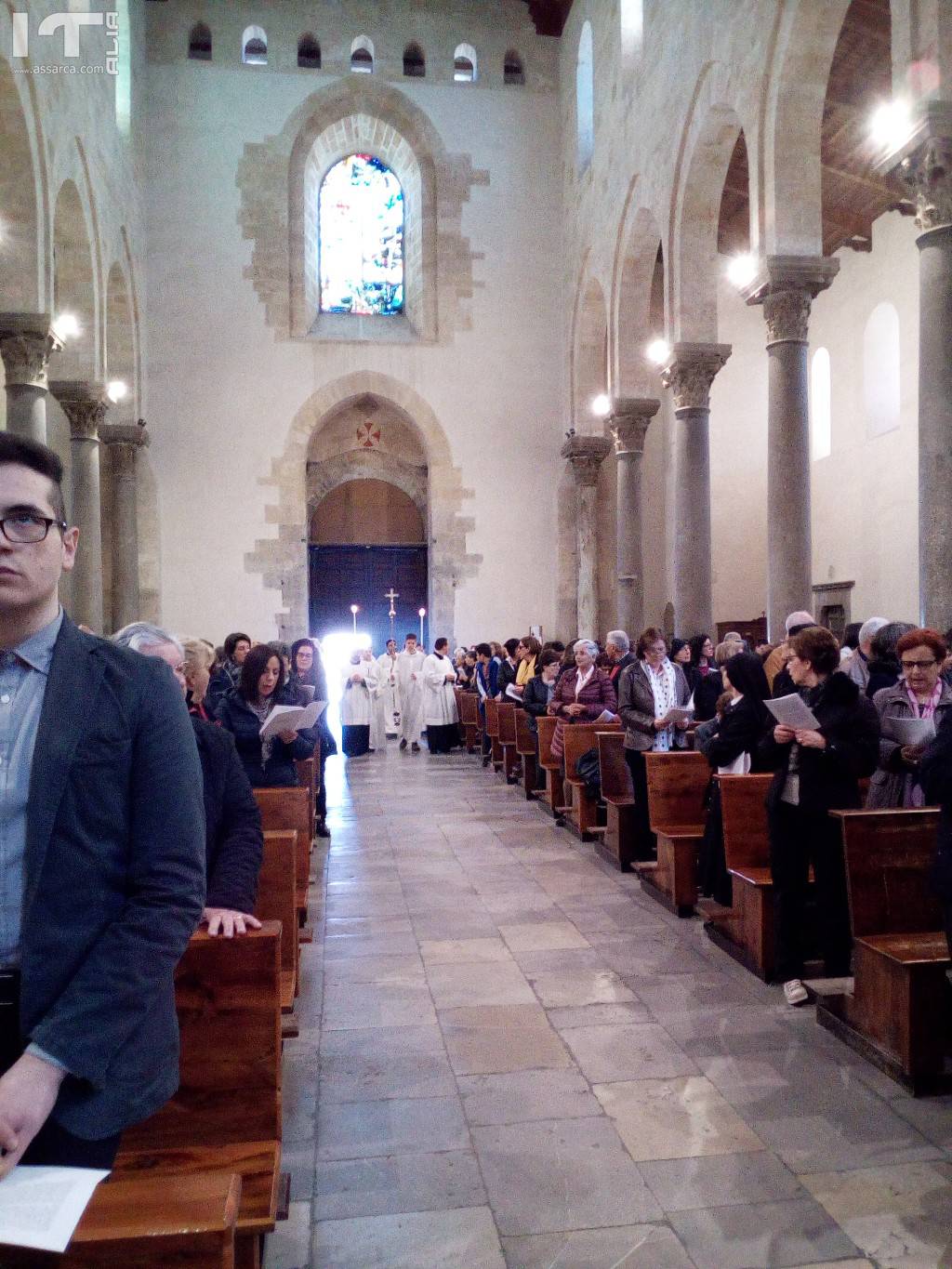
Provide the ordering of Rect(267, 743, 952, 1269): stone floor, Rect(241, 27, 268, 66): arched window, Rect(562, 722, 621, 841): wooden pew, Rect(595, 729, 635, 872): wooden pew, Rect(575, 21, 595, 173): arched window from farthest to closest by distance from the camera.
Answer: Rect(241, 27, 268, 66): arched window → Rect(575, 21, 595, 173): arched window → Rect(562, 722, 621, 841): wooden pew → Rect(595, 729, 635, 872): wooden pew → Rect(267, 743, 952, 1269): stone floor

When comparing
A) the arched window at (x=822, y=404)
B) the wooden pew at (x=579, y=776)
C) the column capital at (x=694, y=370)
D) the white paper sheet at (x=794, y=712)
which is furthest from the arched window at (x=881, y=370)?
the white paper sheet at (x=794, y=712)

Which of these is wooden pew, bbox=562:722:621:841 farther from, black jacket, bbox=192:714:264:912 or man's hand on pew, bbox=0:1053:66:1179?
man's hand on pew, bbox=0:1053:66:1179

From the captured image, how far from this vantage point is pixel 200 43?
1884 centimetres

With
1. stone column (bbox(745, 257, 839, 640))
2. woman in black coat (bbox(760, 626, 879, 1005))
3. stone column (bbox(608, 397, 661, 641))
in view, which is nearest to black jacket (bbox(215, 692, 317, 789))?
woman in black coat (bbox(760, 626, 879, 1005))

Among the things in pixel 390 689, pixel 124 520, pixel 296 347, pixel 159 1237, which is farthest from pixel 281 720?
pixel 296 347

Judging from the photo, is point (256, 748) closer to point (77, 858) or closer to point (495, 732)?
point (77, 858)

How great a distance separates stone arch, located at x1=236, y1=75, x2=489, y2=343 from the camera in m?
18.8

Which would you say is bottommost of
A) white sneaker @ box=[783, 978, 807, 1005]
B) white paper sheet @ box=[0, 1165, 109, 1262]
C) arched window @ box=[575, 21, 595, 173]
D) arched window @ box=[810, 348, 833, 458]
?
white sneaker @ box=[783, 978, 807, 1005]

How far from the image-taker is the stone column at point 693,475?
493 inches

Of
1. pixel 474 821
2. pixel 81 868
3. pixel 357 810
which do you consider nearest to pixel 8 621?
pixel 81 868

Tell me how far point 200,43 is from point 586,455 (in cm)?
1039

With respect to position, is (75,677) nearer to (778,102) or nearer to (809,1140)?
(809,1140)

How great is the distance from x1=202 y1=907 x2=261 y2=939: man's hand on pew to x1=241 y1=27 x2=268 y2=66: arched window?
19.8 m

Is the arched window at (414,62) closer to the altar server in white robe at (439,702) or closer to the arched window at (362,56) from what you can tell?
the arched window at (362,56)
